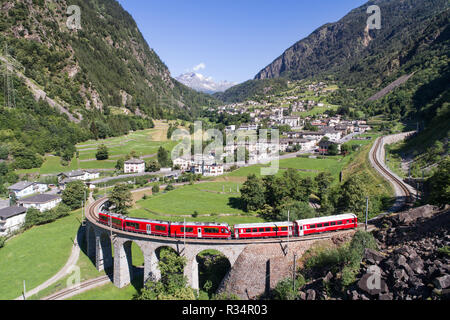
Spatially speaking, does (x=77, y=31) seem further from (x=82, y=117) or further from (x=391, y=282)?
(x=391, y=282)

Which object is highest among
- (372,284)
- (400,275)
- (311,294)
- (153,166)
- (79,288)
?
(400,275)

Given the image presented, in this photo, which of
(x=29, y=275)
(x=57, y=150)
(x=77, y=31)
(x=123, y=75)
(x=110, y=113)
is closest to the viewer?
(x=29, y=275)

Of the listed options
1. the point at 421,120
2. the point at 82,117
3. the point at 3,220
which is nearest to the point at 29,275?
the point at 3,220

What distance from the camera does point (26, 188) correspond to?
6378cm

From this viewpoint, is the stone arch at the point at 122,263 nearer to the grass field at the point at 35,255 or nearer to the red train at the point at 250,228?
the red train at the point at 250,228

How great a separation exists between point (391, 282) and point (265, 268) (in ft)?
36.7

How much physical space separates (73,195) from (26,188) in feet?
49.3

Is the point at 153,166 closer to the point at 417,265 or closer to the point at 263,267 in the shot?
the point at 263,267

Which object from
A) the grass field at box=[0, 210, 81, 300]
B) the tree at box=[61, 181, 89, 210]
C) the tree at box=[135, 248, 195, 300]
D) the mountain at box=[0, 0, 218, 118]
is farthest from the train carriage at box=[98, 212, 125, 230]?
the mountain at box=[0, 0, 218, 118]

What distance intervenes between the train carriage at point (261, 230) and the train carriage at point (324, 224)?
3.17 feet

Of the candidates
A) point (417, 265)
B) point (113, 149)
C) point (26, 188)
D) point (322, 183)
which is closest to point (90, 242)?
point (26, 188)

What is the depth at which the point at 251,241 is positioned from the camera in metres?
28.7

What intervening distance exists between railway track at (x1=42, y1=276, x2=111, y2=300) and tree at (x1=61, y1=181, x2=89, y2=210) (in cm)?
2615

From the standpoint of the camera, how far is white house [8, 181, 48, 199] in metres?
62.4
